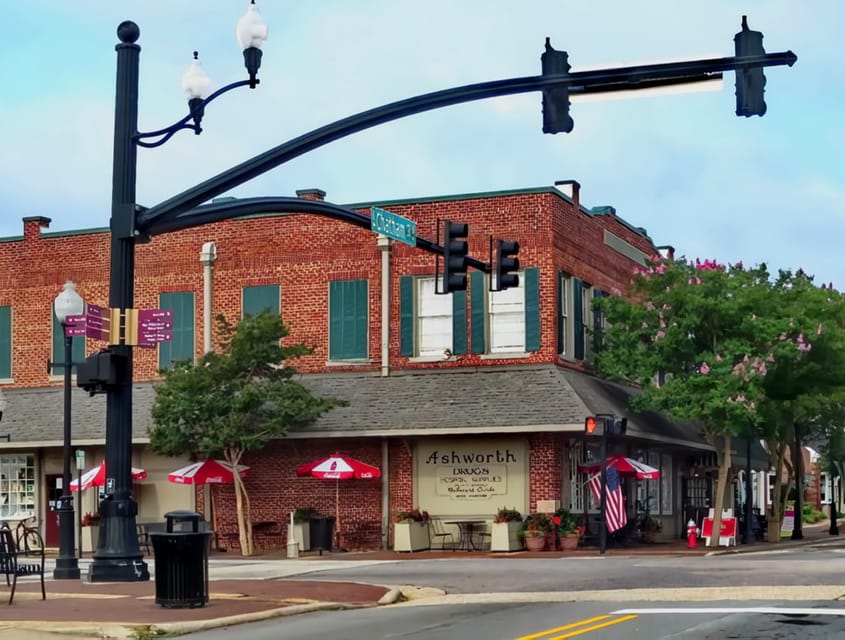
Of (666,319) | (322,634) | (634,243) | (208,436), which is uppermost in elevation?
(634,243)

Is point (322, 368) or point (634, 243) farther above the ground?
Answer: point (634, 243)

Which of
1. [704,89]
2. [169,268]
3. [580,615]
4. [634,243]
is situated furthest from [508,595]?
[634,243]

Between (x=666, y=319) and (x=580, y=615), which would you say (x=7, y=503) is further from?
(x=580, y=615)

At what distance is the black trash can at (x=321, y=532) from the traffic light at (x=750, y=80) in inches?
820

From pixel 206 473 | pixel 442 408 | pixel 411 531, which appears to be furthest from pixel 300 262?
pixel 411 531

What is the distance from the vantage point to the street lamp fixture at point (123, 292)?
21.2 m

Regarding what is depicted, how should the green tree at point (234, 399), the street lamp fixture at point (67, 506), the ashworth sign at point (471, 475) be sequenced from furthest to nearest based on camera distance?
the ashworth sign at point (471, 475)
the green tree at point (234, 399)
the street lamp fixture at point (67, 506)

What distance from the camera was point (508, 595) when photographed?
751 inches

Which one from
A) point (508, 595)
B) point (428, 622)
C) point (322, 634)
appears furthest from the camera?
point (508, 595)

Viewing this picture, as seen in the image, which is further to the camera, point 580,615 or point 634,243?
point 634,243

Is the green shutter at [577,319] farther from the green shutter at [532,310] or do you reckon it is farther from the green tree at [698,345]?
the green shutter at [532,310]

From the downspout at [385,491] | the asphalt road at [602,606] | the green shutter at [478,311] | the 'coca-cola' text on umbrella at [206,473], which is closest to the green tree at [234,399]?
the 'coca-cola' text on umbrella at [206,473]

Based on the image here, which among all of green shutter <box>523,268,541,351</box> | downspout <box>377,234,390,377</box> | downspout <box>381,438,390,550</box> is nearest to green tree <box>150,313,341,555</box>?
downspout <box>381,438,390,550</box>

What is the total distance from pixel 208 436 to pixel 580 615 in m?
17.9
